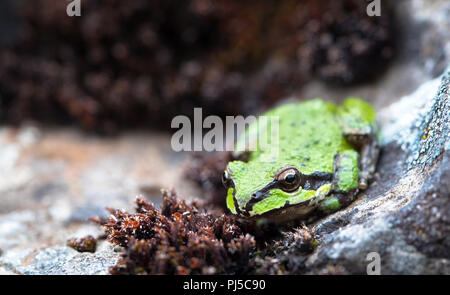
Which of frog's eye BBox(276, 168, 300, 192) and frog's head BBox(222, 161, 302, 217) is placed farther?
frog's eye BBox(276, 168, 300, 192)

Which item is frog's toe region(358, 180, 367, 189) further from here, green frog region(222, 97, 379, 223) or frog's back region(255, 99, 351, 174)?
frog's back region(255, 99, 351, 174)

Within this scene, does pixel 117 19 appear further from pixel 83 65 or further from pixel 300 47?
pixel 300 47

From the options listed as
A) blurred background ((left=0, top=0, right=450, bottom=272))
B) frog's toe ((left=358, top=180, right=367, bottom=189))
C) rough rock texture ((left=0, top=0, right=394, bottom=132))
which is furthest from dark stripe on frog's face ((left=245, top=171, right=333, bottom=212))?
rough rock texture ((left=0, top=0, right=394, bottom=132))

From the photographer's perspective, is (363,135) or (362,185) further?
(363,135)

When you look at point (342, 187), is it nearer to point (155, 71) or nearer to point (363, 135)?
point (363, 135)

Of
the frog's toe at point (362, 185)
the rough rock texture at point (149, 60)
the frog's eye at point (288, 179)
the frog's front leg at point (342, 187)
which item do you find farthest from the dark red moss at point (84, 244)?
the rough rock texture at point (149, 60)

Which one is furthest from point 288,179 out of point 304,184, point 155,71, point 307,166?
point 155,71

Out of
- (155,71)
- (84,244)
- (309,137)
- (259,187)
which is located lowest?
(84,244)
